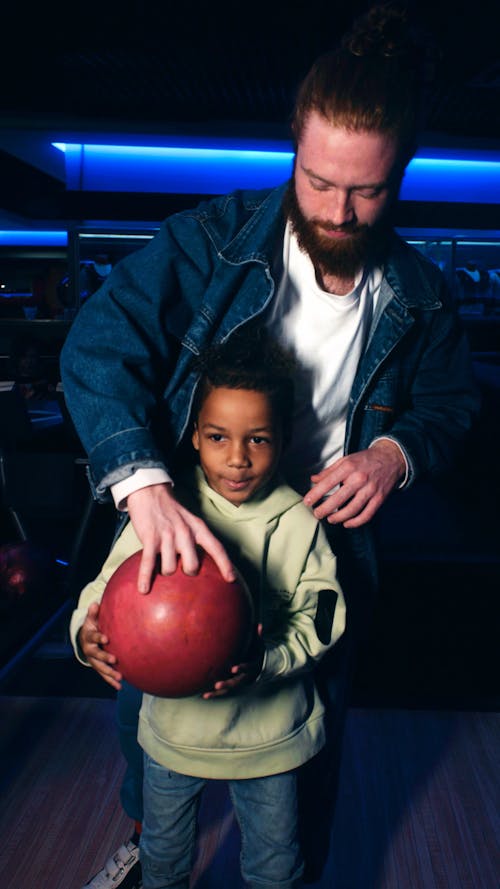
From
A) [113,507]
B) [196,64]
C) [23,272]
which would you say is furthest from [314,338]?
[23,272]

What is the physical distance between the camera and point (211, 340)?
3.69 feet

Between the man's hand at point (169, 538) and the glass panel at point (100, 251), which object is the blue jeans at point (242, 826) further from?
the glass panel at point (100, 251)

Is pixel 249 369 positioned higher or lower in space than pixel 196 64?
lower

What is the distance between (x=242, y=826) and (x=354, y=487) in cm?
62

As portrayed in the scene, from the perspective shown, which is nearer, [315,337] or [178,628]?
[178,628]

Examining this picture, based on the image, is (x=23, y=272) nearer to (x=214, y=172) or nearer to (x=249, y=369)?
(x=214, y=172)

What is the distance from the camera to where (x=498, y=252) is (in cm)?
650

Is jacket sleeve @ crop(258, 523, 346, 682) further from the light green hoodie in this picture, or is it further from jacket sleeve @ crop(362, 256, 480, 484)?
jacket sleeve @ crop(362, 256, 480, 484)

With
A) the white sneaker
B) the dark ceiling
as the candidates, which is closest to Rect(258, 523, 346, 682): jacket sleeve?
the white sneaker

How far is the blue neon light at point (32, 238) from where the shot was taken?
288 inches

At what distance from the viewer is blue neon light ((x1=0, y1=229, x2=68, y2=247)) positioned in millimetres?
7309

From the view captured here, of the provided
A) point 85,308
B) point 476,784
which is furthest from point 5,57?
point 476,784

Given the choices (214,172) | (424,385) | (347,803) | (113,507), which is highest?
(214,172)

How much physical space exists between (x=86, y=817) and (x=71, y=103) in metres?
4.80
